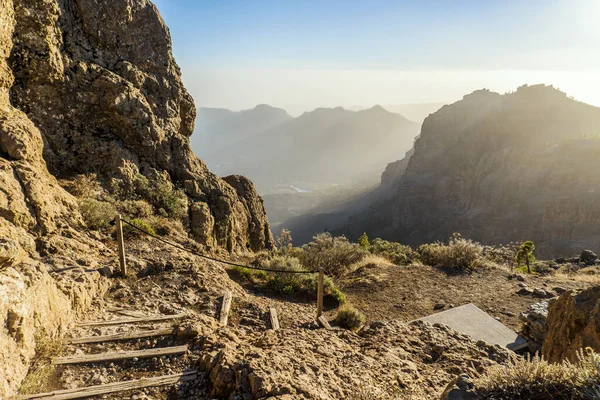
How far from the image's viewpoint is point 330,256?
43.7 feet

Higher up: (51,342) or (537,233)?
(51,342)

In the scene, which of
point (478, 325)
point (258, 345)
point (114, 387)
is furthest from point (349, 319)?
point (114, 387)

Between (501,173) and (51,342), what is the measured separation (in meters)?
96.3

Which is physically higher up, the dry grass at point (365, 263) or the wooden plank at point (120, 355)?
the wooden plank at point (120, 355)

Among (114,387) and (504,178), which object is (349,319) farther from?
(504,178)

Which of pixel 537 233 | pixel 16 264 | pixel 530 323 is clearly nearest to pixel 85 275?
pixel 16 264

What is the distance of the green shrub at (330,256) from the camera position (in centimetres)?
1259

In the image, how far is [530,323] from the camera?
7590 mm

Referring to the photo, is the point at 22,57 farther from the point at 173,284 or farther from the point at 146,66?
the point at 173,284

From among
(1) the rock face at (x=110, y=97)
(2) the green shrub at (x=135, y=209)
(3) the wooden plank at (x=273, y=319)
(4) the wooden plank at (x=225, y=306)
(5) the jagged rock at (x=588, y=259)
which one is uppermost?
(1) the rock face at (x=110, y=97)

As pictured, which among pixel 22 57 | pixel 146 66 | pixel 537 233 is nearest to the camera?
pixel 22 57

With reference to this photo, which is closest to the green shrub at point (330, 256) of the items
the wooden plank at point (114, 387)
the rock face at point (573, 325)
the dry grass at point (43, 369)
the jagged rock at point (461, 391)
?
the rock face at point (573, 325)

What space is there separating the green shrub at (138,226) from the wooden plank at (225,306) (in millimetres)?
3081

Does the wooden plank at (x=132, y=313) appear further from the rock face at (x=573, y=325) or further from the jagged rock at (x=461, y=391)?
the rock face at (x=573, y=325)
